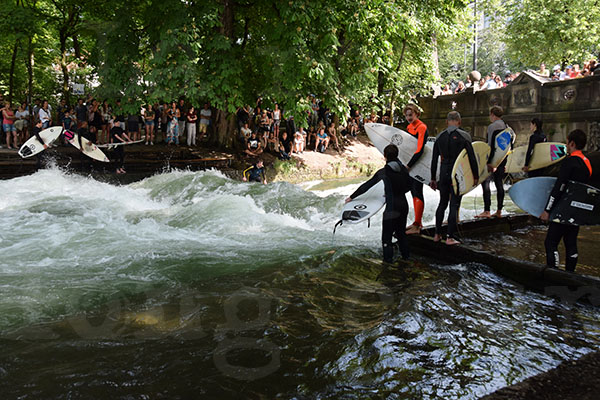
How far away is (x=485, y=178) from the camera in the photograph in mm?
8086

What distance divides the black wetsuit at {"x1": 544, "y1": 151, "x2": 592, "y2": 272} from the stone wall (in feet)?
41.2

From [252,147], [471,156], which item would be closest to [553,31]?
[252,147]

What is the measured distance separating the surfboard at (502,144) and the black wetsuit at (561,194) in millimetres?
2581

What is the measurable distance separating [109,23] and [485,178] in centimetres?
1345

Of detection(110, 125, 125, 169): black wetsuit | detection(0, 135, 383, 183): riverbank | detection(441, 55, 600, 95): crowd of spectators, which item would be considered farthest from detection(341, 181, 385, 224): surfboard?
detection(441, 55, 600, 95): crowd of spectators

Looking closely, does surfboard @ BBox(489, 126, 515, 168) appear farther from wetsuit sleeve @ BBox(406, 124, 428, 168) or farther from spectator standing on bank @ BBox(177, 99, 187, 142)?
spectator standing on bank @ BBox(177, 99, 187, 142)

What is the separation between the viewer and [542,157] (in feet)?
28.6

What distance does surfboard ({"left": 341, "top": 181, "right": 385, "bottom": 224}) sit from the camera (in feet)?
22.7

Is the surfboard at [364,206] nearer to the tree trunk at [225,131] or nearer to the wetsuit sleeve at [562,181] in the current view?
the wetsuit sleeve at [562,181]

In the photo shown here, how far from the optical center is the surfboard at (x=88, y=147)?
1609 cm

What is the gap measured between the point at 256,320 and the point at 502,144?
5346 millimetres

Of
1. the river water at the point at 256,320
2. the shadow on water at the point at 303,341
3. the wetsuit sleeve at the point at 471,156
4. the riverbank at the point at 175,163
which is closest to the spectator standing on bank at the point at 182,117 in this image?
the riverbank at the point at 175,163

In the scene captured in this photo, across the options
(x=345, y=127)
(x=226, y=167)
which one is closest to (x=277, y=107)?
(x=226, y=167)

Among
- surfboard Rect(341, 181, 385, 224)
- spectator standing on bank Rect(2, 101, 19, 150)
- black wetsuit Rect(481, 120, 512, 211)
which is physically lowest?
surfboard Rect(341, 181, 385, 224)
